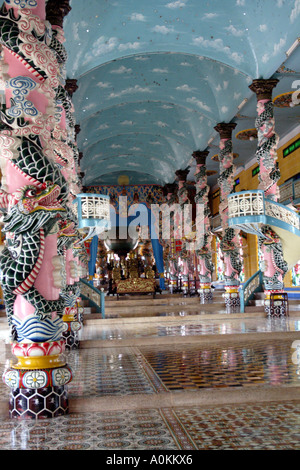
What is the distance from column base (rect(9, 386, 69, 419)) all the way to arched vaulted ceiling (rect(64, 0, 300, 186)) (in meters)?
10.5

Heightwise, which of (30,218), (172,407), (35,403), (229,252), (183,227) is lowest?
(172,407)

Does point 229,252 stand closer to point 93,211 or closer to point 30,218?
point 93,211

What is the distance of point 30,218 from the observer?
15.6 ft

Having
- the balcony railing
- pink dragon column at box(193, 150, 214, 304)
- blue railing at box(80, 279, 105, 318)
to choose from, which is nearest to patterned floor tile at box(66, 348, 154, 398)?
the balcony railing

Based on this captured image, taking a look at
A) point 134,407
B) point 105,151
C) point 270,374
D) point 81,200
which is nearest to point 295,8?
point 81,200

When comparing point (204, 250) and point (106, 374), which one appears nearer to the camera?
point (106, 374)

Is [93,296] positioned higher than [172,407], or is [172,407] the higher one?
[93,296]

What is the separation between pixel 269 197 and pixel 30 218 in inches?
400

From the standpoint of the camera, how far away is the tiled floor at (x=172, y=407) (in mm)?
3770

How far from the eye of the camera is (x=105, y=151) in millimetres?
26781

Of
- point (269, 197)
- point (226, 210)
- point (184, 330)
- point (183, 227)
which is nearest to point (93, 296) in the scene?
point (184, 330)

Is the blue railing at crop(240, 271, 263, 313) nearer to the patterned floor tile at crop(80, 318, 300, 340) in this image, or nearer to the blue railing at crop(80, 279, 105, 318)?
the patterned floor tile at crop(80, 318, 300, 340)

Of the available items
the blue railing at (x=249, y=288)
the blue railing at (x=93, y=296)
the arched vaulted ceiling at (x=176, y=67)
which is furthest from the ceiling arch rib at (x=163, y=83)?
the blue railing at (x=93, y=296)
